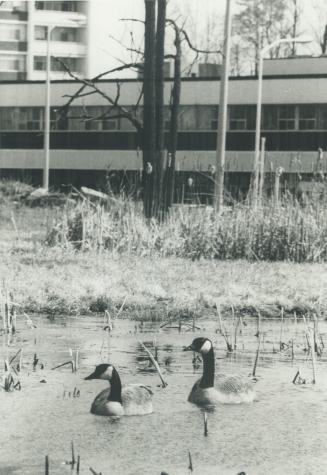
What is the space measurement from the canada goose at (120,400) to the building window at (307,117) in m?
36.0

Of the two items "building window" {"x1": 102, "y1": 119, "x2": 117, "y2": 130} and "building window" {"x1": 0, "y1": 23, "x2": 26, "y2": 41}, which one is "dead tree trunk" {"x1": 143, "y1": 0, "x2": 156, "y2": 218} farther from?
"building window" {"x1": 0, "y1": 23, "x2": 26, "y2": 41}

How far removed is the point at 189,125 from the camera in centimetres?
4478

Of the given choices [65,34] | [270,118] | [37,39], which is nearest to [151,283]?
[270,118]

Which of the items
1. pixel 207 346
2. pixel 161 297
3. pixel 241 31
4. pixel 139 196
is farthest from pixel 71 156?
pixel 207 346

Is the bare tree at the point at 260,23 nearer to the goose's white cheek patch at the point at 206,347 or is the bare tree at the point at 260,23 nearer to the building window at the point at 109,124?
the building window at the point at 109,124

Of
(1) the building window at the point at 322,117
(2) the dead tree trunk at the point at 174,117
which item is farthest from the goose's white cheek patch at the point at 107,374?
(1) the building window at the point at 322,117

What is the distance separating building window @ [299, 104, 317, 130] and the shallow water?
3327 centimetres

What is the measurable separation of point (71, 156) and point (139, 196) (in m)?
28.7

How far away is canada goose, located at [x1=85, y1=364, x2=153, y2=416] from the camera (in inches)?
275

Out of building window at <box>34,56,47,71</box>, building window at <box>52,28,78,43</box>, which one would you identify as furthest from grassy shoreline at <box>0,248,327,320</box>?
building window at <box>34,56,47,71</box>

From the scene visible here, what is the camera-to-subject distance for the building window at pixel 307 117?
1666 inches

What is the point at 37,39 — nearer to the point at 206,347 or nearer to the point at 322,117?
the point at 322,117

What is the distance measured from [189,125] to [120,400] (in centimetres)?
3817

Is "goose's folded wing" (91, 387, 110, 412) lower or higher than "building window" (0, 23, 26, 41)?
lower
